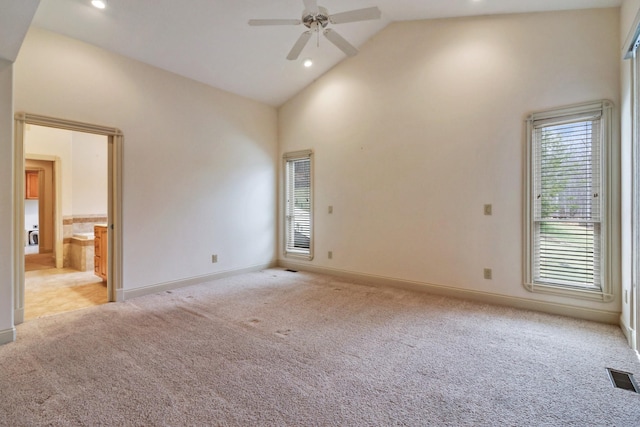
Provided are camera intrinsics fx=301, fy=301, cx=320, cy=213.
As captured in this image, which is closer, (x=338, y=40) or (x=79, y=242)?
(x=338, y=40)

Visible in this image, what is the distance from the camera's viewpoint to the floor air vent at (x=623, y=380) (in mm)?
2059

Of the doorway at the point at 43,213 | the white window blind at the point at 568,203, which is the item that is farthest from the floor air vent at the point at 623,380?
the doorway at the point at 43,213

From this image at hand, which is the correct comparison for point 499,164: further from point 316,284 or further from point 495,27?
point 316,284

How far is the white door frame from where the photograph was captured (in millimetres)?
3123

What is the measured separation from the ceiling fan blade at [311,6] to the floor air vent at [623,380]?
3798 millimetres

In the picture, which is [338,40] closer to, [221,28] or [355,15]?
[355,15]

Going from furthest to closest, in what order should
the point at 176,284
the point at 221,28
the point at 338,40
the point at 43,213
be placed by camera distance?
the point at 43,213
the point at 176,284
the point at 221,28
the point at 338,40

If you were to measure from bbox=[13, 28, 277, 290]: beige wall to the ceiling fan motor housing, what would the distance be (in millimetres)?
2397

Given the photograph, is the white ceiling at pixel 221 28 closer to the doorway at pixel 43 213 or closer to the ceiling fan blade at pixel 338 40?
the ceiling fan blade at pixel 338 40

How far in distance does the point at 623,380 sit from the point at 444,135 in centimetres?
304

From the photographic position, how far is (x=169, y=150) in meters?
4.33

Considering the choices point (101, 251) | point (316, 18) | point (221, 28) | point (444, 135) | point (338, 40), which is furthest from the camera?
point (101, 251)

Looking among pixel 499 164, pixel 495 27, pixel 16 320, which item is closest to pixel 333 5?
pixel 495 27

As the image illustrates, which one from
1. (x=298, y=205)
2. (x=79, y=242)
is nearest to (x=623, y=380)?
(x=298, y=205)
